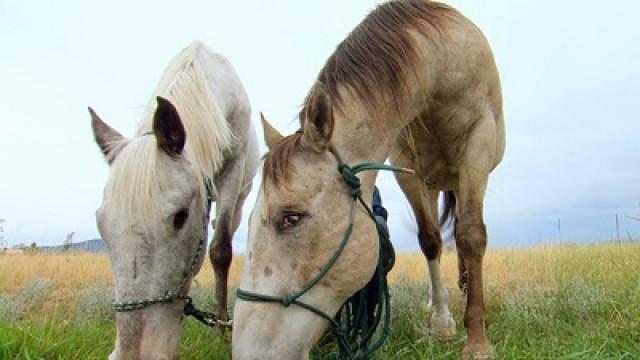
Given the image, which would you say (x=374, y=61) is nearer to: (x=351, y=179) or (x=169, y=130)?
(x=351, y=179)

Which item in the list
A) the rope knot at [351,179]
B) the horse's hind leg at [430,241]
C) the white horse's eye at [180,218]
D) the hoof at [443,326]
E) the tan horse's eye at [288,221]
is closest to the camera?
the tan horse's eye at [288,221]

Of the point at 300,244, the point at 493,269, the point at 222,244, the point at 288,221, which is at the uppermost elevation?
the point at 288,221

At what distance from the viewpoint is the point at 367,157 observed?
9.45 ft

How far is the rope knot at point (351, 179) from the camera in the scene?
265 cm

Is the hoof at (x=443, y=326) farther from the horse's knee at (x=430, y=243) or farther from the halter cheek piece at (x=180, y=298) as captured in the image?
the halter cheek piece at (x=180, y=298)

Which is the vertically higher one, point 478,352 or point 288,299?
point 288,299

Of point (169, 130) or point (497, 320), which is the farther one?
point (497, 320)

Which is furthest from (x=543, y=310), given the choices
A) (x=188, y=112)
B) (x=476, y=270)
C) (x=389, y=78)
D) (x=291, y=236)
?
(x=188, y=112)

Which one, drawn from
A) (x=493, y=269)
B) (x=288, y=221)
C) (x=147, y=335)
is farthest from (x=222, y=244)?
(x=493, y=269)

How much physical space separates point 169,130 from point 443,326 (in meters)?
2.61

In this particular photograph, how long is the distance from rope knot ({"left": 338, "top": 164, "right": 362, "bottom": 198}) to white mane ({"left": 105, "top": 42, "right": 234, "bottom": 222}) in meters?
0.90

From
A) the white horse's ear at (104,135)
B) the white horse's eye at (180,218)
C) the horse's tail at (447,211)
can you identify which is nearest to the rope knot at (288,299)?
the white horse's eye at (180,218)

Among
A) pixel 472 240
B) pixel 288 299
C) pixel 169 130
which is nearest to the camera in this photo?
pixel 288 299

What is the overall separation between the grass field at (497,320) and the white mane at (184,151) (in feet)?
3.14
